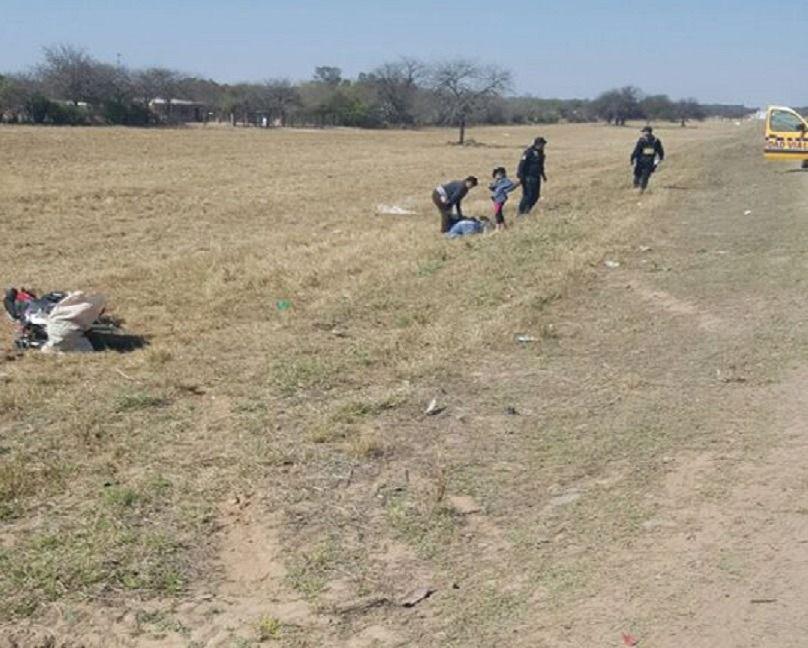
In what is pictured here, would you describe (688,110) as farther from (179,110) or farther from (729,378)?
(729,378)

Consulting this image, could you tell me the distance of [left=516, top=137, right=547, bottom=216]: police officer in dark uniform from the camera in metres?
15.3

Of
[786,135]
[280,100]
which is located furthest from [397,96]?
[786,135]

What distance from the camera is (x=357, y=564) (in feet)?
13.6

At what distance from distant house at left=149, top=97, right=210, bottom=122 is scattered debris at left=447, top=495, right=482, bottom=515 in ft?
256

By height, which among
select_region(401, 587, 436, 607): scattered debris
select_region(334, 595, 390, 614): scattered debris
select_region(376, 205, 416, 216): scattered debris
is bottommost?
select_region(334, 595, 390, 614): scattered debris

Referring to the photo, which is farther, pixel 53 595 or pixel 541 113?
pixel 541 113

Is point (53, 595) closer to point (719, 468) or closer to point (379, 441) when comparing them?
point (379, 441)

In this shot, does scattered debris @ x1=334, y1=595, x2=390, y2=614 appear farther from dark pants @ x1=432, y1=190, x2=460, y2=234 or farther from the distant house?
the distant house

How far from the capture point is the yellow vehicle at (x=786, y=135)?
76.0 ft

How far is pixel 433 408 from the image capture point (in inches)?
241

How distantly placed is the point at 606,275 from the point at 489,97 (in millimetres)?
57954

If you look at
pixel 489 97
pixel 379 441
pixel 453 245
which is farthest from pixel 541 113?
pixel 379 441

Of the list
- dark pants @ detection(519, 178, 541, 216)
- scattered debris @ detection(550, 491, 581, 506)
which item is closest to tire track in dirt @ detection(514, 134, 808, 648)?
scattered debris @ detection(550, 491, 581, 506)

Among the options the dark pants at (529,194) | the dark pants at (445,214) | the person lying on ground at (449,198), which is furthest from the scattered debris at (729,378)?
the dark pants at (529,194)
